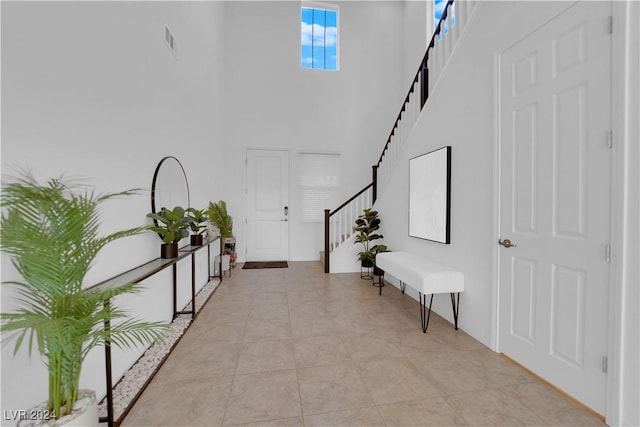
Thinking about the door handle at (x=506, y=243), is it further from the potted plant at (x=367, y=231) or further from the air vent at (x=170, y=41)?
the air vent at (x=170, y=41)

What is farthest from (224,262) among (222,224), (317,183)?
(317,183)

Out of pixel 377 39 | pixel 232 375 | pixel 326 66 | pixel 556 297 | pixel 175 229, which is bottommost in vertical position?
pixel 232 375

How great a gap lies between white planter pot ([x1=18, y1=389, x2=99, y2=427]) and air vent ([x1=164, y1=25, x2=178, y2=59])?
300 centimetres

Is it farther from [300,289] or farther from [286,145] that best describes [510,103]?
[286,145]

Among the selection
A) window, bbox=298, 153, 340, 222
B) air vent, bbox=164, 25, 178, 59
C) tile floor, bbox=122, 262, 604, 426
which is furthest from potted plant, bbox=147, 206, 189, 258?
window, bbox=298, 153, 340, 222

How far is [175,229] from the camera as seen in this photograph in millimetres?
2420

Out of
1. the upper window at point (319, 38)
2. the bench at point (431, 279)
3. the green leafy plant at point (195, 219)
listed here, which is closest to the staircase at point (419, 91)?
the bench at point (431, 279)

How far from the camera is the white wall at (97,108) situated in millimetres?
1188

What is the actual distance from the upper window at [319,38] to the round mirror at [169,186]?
14.5 feet

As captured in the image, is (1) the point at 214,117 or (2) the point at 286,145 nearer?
(1) the point at 214,117

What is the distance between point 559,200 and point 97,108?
3027 mm

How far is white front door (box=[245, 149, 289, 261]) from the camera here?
600 centimetres

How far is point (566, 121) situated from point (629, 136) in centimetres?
37

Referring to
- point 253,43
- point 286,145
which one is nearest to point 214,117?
point 286,145
